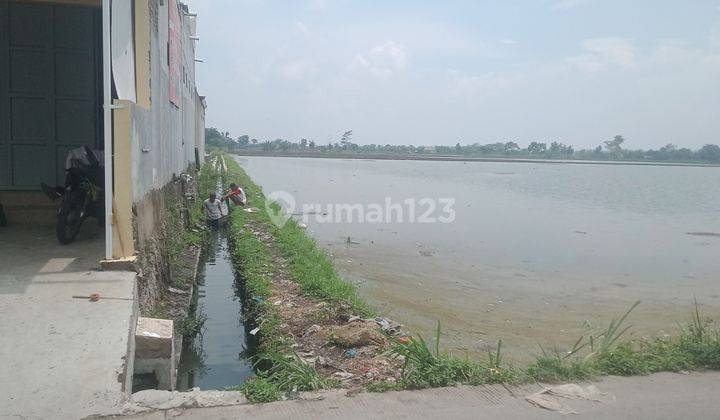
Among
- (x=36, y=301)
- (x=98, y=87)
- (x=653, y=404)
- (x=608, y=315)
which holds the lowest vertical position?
(x=608, y=315)

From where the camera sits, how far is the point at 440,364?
4.18 m

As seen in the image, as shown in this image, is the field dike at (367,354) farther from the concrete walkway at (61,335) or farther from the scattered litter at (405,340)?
the concrete walkway at (61,335)

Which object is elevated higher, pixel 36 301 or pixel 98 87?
pixel 98 87

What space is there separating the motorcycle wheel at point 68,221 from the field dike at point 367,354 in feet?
6.99

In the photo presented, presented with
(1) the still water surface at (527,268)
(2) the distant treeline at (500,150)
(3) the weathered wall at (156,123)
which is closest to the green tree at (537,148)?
(2) the distant treeline at (500,150)

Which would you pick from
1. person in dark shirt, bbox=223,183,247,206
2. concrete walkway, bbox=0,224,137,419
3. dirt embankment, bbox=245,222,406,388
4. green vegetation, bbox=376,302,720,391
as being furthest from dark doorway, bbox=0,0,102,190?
person in dark shirt, bbox=223,183,247,206

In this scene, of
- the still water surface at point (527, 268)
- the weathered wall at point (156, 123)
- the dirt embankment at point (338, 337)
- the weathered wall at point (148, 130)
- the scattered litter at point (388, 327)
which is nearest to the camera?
the dirt embankment at point (338, 337)

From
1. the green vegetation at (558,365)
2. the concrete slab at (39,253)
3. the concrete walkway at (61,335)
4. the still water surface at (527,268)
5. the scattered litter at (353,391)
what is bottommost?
the still water surface at (527,268)

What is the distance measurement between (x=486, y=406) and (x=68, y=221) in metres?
4.67

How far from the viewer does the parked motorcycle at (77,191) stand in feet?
19.8

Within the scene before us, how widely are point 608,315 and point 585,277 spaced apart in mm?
3090

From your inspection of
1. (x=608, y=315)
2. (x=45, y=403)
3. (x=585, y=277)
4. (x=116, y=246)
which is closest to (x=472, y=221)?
(x=585, y=277)

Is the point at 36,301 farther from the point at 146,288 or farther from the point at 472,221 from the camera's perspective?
the point at 472,221

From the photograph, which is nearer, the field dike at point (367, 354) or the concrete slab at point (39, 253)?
the field dike at point (367, 354)
